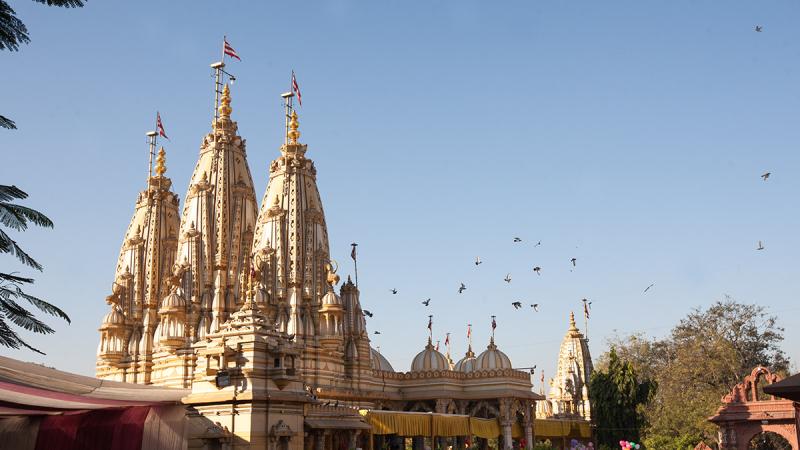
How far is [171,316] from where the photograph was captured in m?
44.4

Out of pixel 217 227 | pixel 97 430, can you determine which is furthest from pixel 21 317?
pixel 217 227

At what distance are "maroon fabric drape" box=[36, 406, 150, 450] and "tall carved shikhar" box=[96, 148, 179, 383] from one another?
2398cm

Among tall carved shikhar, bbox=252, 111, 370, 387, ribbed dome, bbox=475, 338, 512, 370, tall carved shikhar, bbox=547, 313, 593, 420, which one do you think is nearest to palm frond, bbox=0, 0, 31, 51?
tall carved shikhar, bbox=252, 111, 370, 387

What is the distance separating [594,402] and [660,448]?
717 centimetres

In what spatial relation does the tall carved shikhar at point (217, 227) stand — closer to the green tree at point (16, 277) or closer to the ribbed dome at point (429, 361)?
the ribbed dome at point (429, 361)

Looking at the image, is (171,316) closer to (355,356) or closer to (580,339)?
(355,356)

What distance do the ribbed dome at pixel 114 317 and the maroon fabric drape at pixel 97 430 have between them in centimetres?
2786

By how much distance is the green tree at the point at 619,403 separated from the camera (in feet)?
169

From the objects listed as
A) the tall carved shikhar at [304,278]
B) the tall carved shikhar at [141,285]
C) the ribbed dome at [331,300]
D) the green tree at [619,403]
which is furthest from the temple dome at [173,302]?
the green tree at [619,403]

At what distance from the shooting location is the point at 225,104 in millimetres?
52469

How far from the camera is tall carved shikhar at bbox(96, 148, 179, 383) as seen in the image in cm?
4778

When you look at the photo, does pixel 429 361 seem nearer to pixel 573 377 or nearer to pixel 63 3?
pixel 573 377

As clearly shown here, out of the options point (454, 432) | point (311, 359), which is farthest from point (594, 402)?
point (311, 359)

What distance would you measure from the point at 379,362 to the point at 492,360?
23.1ft
